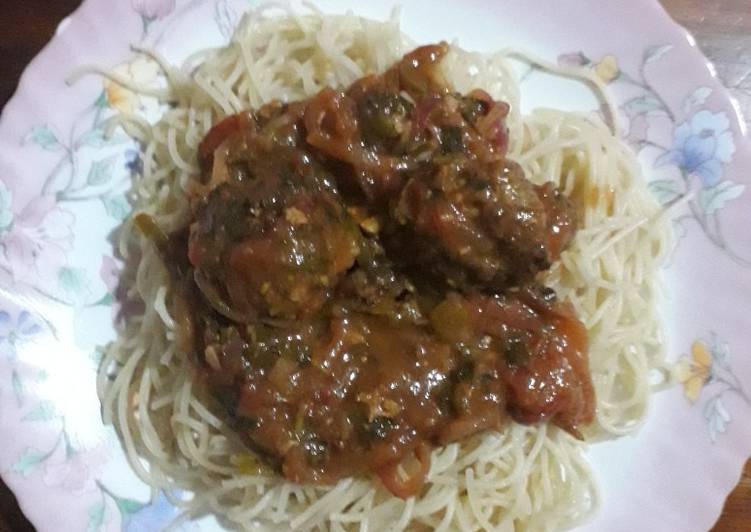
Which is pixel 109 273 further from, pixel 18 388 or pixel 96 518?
pixel 96 518

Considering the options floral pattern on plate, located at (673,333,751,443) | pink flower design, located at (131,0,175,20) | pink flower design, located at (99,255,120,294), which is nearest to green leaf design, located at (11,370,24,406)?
pink flower design, located at (99,255,120,294)

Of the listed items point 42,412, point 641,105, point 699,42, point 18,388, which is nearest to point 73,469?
point 42,412

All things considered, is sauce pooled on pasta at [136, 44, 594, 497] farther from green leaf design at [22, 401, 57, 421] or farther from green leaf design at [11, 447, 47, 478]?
green leaf design at [11, 447, 47, 478]

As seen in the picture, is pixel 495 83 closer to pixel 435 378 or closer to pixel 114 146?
pixel 435 378

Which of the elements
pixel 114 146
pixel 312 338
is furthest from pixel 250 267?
pixel 114 146

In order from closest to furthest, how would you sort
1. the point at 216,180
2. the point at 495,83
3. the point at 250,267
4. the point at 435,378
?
1. the point at 250,267
2. the point at 435,378
3. the point at 216,180
4. the point at 495,83
